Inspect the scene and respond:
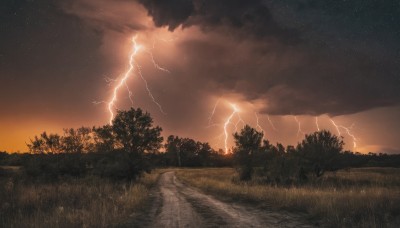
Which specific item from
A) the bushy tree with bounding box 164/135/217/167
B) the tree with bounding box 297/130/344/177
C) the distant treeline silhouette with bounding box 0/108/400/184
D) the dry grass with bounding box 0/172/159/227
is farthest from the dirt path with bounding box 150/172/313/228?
the bushy tree with bounding box 164/135/217/167

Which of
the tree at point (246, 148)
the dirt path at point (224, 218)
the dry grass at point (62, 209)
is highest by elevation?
the tree at point (246, 148)

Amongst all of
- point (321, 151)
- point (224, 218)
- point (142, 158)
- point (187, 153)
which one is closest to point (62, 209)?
point (224, 218)

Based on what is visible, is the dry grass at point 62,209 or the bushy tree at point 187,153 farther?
the bushy tree at point 187,153

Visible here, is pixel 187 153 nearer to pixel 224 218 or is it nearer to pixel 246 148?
pixel 246 148

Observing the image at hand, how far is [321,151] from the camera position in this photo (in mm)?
36344

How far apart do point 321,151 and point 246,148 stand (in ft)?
32.5

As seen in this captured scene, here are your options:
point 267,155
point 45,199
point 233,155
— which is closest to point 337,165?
point 267,155

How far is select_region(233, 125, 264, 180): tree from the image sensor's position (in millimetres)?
40500

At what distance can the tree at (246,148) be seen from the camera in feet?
133

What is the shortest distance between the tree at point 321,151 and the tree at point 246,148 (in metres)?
6.10

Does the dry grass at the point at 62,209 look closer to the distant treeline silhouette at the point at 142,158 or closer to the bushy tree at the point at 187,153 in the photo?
the distant treeline silhouette at the point at 142,158

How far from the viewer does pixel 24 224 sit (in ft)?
31.8

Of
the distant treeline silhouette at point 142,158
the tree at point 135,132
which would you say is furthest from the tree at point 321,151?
the tree at point 135,132

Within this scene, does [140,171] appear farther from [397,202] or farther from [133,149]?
[397,202]
